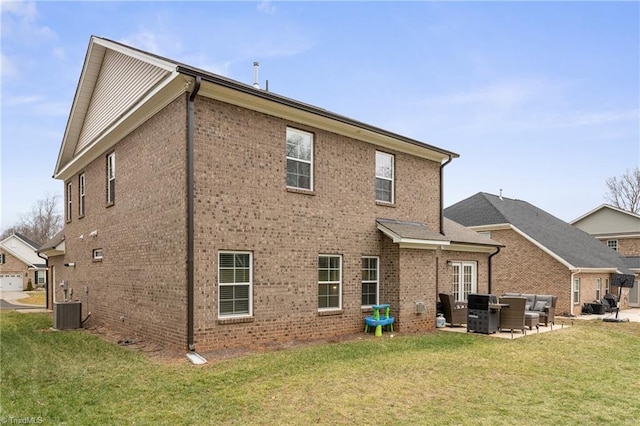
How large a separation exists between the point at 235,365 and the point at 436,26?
1271 cm

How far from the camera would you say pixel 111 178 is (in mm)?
14102

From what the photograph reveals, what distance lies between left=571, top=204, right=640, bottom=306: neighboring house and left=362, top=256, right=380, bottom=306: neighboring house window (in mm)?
24397

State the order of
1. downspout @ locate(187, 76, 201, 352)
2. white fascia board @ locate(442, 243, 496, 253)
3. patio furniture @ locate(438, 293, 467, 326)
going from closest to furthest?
downspout @ locate(187, 76, 201, 352), patio furniture @ locate(438, 293, 467, 326), white fascia board @ locate(442, 243, 496, 253)

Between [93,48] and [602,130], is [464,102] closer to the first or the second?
[602,130]

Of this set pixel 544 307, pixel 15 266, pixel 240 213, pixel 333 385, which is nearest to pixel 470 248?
pixel 544 307

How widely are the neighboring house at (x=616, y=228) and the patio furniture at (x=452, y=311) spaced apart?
20.9 metres

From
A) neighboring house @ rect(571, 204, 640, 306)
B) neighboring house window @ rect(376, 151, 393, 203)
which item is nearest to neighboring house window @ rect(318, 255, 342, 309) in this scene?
neighboring house window @ rect(376, 151, 393, 203)

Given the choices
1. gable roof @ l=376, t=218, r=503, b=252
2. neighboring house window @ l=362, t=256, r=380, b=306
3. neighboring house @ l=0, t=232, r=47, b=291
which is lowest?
neighboring house @ l=0, t=232, r=47, b=291

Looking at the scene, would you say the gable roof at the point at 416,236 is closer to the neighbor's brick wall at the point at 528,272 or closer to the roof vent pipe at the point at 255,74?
the neighbor's brick wall at the point at 528,272

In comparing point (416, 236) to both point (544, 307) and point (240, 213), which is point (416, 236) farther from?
point (544, 307)

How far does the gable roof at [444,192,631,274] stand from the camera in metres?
23.0

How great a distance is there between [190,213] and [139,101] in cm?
377

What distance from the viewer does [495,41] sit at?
1636 cm

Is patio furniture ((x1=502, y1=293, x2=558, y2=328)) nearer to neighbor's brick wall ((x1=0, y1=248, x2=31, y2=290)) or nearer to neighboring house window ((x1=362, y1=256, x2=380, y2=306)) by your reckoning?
neighboring house window ((x1=362, y1=256, x2=380, y2=306))
